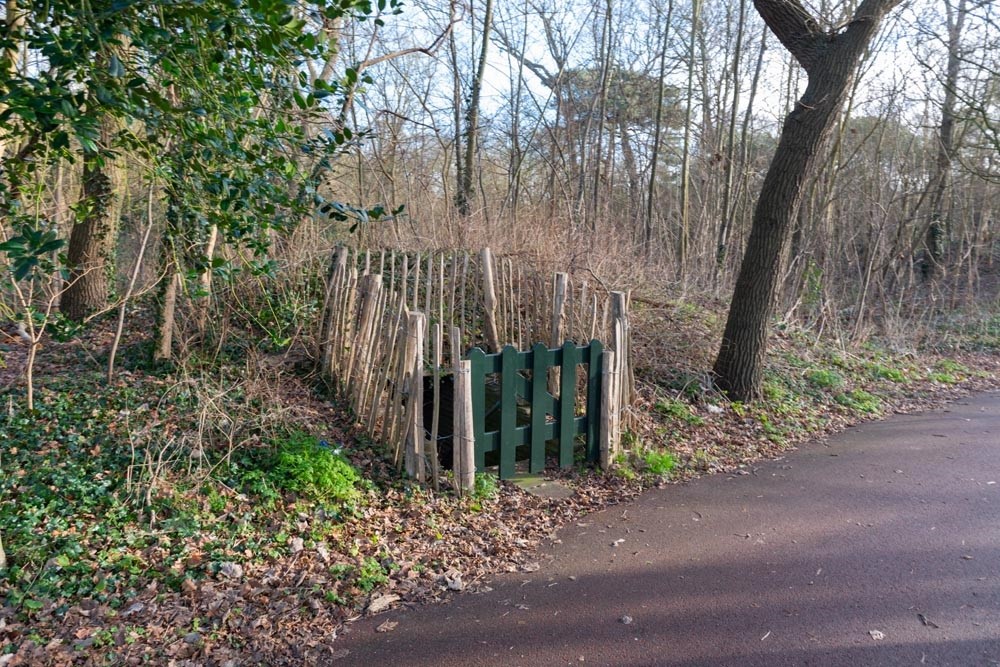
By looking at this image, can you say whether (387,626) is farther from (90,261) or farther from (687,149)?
(687,149)

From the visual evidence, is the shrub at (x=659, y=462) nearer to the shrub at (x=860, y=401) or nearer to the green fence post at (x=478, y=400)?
the green fence post at (x=478, y=400)

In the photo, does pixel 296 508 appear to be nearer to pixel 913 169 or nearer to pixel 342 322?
pixel 342 322

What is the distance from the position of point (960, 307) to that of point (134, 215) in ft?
60.2

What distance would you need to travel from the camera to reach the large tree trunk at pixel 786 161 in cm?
779

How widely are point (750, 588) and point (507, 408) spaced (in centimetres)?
234

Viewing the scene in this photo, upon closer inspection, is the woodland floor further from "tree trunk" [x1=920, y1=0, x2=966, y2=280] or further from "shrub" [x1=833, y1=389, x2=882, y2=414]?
"tree trunk" [x1=920, y1=0, x2=966, y2=280]

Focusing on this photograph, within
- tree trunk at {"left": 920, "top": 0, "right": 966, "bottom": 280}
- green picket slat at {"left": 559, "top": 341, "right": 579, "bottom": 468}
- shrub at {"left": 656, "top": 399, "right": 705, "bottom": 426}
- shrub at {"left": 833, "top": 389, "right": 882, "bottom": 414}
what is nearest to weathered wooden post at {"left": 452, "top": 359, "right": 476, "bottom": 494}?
green picket slat at {"left": 559, "top": 341, "right": 579, "bottom": 468}

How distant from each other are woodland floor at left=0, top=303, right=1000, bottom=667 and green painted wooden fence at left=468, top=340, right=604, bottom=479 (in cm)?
29

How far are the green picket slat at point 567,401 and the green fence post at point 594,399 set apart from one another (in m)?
0.18

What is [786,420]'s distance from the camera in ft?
26.3

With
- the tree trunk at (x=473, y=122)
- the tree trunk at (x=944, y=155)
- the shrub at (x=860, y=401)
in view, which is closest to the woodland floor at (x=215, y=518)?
the shrub at (x=860, y=401)

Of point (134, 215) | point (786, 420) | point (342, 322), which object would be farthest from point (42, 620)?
point (134, 215)

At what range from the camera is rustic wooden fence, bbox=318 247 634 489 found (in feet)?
17.7

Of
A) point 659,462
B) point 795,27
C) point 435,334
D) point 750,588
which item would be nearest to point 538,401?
point 435,334
